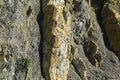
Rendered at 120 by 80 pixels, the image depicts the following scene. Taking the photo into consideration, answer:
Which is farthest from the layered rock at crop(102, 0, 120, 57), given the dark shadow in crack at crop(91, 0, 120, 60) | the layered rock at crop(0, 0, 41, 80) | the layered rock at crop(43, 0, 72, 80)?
the layered rock at crop(0, 0, 41, 80)

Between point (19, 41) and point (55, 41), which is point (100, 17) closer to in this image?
point (55, 41)

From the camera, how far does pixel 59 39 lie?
34344mm

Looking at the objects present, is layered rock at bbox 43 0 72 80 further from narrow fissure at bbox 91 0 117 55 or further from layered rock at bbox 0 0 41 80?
narrow fissure at bbox 91 0 117 55

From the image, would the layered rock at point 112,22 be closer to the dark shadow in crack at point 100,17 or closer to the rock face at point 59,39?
the rock face at point 59,39

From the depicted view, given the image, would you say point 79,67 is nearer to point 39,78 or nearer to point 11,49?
point 39,78

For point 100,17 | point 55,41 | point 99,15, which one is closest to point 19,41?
point 55,41

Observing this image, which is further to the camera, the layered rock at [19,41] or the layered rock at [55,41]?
the layered rock at [55,41]

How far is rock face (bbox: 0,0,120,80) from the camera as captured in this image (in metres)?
27.6

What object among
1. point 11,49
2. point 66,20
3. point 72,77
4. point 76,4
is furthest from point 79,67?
point 11,49

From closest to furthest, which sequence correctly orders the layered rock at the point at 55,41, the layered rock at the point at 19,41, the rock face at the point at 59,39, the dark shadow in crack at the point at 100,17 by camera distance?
the layered rock at the point at 19,41 < the rock face at the point at 59,39 < the layered rock at the point at 55,41 < the dark shadow in crack at the point at 100,17

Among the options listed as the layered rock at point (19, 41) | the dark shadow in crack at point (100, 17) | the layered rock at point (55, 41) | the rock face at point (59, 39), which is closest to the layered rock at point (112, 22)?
the rock face at point (59, 39)

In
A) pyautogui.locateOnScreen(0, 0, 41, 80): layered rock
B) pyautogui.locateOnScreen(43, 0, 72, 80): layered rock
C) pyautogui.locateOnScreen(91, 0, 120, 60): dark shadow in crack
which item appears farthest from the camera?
pyautogui.locateOnScreen(91, 0, 120, 60): dark shadow in crack

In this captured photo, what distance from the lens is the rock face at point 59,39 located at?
1086 inches

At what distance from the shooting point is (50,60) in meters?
33.1
